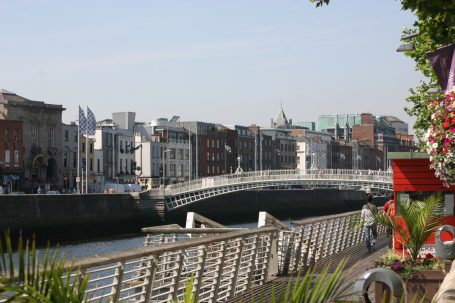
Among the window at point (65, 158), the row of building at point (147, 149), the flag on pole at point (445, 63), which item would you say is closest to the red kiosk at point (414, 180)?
the flag on pole at point (445, 63)

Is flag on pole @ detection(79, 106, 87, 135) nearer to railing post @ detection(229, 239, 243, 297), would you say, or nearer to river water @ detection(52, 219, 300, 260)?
river water @ detection(52, 219, 300, 260)

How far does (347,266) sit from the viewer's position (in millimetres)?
15688

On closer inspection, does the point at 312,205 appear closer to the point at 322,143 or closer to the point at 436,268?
the point at 322,143

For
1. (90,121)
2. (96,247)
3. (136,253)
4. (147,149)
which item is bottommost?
(96,247)

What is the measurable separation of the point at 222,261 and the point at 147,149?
347 ft

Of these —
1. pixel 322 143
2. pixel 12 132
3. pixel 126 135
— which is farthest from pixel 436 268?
pixel 322 143

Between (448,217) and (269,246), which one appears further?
(448,217)

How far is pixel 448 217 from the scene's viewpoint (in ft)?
48.7

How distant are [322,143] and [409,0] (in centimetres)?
15216

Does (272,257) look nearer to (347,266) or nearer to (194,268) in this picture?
(194,268)

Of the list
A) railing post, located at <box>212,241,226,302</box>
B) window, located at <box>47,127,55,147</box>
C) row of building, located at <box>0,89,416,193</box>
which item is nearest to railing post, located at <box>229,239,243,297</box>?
railing post, located at <box>212,241,226,302</box>

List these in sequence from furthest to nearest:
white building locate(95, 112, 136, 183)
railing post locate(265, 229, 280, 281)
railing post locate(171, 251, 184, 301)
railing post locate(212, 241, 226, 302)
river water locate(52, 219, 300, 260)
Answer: white building locate(95, 112, 136, 183), river water locate(52, 219, 300, 260), railing post locate(265, 229, 280, 281), railing post locate(212, 241, 226, 302), railing post locate(171, 251, 184, 301)

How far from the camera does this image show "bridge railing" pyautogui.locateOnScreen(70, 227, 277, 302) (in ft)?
23.0

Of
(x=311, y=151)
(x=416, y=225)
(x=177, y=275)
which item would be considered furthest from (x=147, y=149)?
(x=177, y=275)
